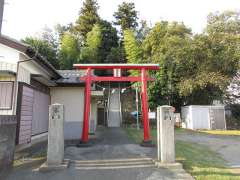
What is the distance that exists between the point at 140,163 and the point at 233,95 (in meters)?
17.8

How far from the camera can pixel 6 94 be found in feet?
21.8

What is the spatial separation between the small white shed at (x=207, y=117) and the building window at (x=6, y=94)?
1372 cm

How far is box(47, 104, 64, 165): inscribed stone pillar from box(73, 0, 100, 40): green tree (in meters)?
23.0

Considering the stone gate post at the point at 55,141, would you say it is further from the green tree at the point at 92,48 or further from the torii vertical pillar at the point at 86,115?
the green tree at the point at 92,48

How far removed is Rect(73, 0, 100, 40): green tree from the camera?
27.7 meters

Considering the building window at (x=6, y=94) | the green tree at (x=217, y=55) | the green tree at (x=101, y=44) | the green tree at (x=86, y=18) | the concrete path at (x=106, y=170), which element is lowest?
the concrete path at (x=106, y=170)

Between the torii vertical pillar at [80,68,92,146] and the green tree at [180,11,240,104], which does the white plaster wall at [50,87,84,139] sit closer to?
the torii vertical pillar at [80,68,92,146]

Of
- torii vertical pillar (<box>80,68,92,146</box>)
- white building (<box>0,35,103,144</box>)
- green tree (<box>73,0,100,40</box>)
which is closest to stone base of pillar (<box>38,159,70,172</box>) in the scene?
white building (<box>0,35,103,144</box>)

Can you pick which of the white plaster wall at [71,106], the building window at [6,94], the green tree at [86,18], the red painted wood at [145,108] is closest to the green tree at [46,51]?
the green tree at [86,18]

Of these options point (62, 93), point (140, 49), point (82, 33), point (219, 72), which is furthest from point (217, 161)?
point (82, 33)

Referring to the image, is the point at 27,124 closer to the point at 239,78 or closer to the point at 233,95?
the point at 239,78

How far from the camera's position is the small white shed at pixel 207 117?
16.5m

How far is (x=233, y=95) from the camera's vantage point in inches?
795

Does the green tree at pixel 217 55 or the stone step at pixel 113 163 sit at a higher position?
the green tree at pixel 217 55
